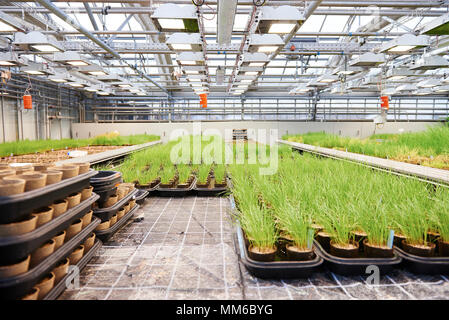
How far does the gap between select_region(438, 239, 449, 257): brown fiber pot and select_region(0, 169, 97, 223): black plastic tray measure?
2140 mm

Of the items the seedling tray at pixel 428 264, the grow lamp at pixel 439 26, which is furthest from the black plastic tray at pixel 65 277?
the grow lamp at pixel 439 26

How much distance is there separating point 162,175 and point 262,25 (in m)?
2.24

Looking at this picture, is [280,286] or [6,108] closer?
[280,286]

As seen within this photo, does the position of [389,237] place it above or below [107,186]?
below

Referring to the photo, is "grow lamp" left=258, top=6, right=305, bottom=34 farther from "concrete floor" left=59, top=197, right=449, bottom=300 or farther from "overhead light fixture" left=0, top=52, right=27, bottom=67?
"overhead light fixture" left=0, top=52, right=27, bottom=67

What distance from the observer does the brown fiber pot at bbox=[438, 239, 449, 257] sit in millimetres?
1631

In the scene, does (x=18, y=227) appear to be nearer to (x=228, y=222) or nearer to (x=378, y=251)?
(x=228, y=222)

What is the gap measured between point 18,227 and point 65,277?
16.6 inches

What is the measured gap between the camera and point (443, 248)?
1645 mm

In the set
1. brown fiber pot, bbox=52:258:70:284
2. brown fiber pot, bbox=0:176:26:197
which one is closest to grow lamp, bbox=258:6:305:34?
brown fiber pot, bbox=0:176:26:197
